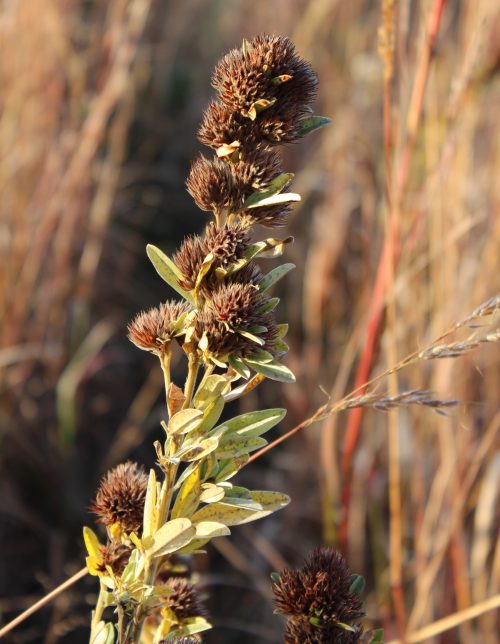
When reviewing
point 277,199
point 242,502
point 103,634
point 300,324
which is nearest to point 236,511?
point 242,502

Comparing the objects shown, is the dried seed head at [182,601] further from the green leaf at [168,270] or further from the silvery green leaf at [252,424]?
the green leaf at [168,270]

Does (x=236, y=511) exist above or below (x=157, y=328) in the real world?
below

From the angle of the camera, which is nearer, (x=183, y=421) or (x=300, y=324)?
(x=183, y=421)

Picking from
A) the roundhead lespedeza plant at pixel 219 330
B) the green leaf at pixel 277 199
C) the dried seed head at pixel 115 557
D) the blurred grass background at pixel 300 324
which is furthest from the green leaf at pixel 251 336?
the blurred grass background at pixel 300 324

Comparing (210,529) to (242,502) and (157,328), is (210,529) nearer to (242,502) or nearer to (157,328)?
(242,502)

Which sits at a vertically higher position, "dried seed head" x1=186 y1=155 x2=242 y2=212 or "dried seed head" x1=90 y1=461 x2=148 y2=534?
"dried seed head" x1=186 y1=155 x2=242 y2=212

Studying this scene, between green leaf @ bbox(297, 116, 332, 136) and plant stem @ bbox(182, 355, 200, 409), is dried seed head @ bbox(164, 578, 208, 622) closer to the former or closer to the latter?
plant stem @ bbox(182, 355, 200, 409)

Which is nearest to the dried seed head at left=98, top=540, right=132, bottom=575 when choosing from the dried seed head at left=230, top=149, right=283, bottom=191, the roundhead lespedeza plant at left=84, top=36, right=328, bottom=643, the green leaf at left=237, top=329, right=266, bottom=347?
the roundhead lespedeza plant at left=84, top=36, right=328, bottom=643
